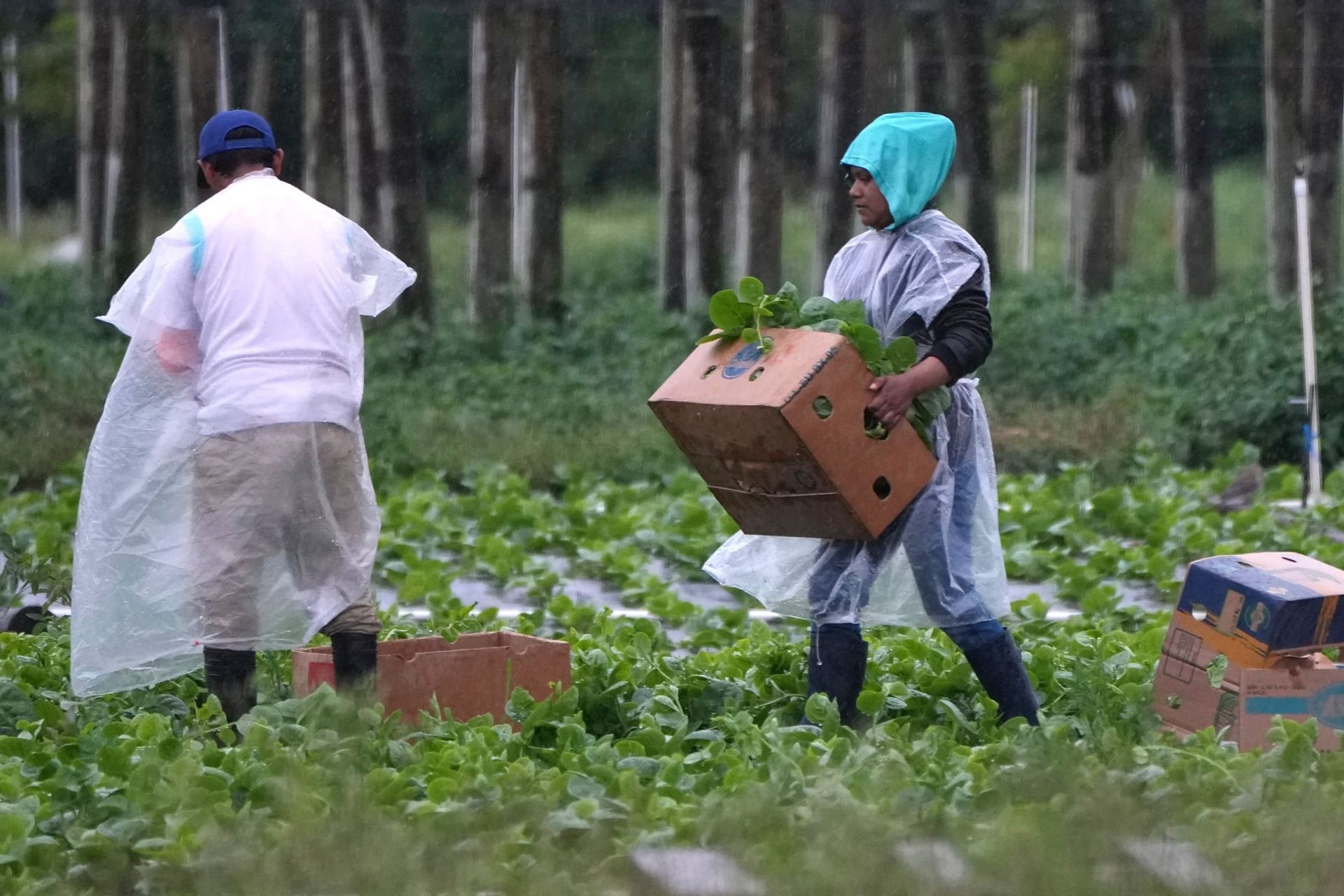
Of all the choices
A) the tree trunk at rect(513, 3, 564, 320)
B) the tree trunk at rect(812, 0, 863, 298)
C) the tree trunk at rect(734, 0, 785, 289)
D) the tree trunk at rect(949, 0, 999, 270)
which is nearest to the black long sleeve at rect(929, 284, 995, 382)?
the tree trunk at rect(812, 0, 863, 298)

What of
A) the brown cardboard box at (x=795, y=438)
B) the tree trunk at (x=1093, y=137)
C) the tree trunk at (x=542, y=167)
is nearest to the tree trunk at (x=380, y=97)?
the tree trunk at (x=542, y=167)

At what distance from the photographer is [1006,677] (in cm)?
498

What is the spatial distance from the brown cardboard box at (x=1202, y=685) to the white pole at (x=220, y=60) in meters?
14.1

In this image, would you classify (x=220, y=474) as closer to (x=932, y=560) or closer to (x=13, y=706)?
(x=13, y=706)

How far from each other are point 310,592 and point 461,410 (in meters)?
8.77

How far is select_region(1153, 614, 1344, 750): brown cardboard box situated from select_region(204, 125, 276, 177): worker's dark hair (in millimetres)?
2550

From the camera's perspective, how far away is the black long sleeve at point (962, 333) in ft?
15.7

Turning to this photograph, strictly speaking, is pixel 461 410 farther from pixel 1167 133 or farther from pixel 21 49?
pixel 1167 133

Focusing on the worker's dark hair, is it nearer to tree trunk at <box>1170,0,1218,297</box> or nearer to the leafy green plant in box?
the leafy green plant in box

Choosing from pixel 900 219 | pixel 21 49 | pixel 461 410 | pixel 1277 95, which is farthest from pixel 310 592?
pixel 21 49

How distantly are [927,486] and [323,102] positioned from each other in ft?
63.5

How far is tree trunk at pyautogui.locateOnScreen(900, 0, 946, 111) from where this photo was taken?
2122 cm

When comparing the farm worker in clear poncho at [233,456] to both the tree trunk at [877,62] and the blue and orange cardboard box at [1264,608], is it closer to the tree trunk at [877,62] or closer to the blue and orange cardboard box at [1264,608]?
the blue and orange cardboard box at [1264,608]

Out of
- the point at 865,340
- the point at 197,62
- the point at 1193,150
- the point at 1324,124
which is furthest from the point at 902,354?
the point at 197,62
